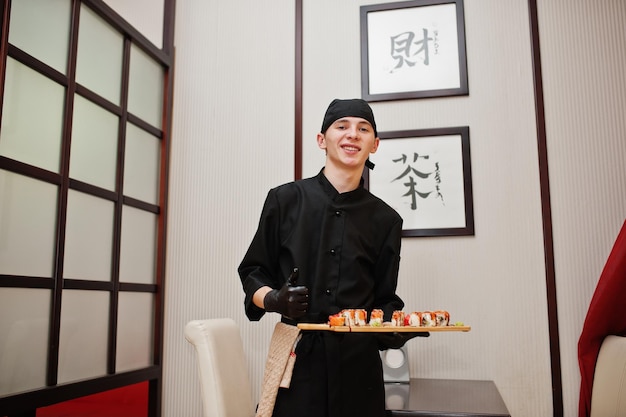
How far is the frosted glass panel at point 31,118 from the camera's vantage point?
6.22 ft

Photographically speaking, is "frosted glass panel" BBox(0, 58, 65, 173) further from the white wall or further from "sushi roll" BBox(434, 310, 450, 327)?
"sushi roll" BBox(434, 310, 450, 327)

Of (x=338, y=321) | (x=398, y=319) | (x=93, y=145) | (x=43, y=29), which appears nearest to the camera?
(x=338, y=321)

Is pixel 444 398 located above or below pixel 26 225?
below

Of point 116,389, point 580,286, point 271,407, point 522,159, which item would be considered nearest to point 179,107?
point 116,389

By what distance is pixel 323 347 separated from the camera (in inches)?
59.4

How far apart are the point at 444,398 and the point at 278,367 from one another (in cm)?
81

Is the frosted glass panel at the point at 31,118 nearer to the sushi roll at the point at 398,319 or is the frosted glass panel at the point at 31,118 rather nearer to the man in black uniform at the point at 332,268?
the man in black uniform at the point at 332,268

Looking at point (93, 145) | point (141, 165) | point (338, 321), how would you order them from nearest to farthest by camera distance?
point (338, 321), point (93, 145), point (141, 165)

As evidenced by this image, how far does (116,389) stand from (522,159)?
2.12m

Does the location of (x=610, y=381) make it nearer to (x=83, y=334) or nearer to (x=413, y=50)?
(x=413, y=50)

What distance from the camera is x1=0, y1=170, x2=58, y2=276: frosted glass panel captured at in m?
1.86

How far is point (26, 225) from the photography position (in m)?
1.94

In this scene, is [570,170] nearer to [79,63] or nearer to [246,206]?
[246,206]

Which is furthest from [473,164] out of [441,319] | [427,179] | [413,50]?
[441,319]
